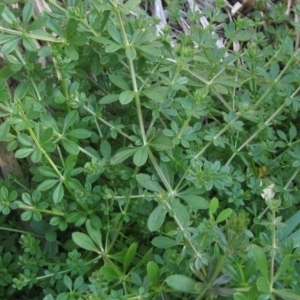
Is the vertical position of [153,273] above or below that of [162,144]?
below

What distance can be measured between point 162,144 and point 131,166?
228mm

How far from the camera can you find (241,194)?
4.59ft

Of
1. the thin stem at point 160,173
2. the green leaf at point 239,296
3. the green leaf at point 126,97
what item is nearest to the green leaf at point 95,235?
the thin stem at point 160,173

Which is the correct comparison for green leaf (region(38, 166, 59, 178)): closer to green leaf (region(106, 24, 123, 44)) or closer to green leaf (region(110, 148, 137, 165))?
green leaf (region(110, 148, 137, 165))

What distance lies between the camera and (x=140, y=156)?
4.19 ft

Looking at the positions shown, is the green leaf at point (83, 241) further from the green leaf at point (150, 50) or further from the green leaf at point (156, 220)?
the green leaf at point (150, 50)

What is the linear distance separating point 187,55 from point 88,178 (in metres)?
0.39

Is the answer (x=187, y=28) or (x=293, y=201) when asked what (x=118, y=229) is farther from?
(x=187, y=28)

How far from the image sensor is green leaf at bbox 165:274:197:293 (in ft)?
3.63

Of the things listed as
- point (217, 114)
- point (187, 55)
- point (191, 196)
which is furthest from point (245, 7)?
point (191, 196)

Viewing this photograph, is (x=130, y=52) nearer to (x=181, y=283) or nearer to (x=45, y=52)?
(x=45, y=52)

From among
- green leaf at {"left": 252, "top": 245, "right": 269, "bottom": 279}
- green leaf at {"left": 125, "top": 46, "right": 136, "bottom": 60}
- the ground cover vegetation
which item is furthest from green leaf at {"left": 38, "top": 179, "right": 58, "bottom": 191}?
green leaf at {"left": 252, "top": 245, "right": 269, "bottom": 279}

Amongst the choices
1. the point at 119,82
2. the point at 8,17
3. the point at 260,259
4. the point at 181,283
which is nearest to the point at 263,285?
the point at 260,259

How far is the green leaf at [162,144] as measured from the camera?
4.19 feet
